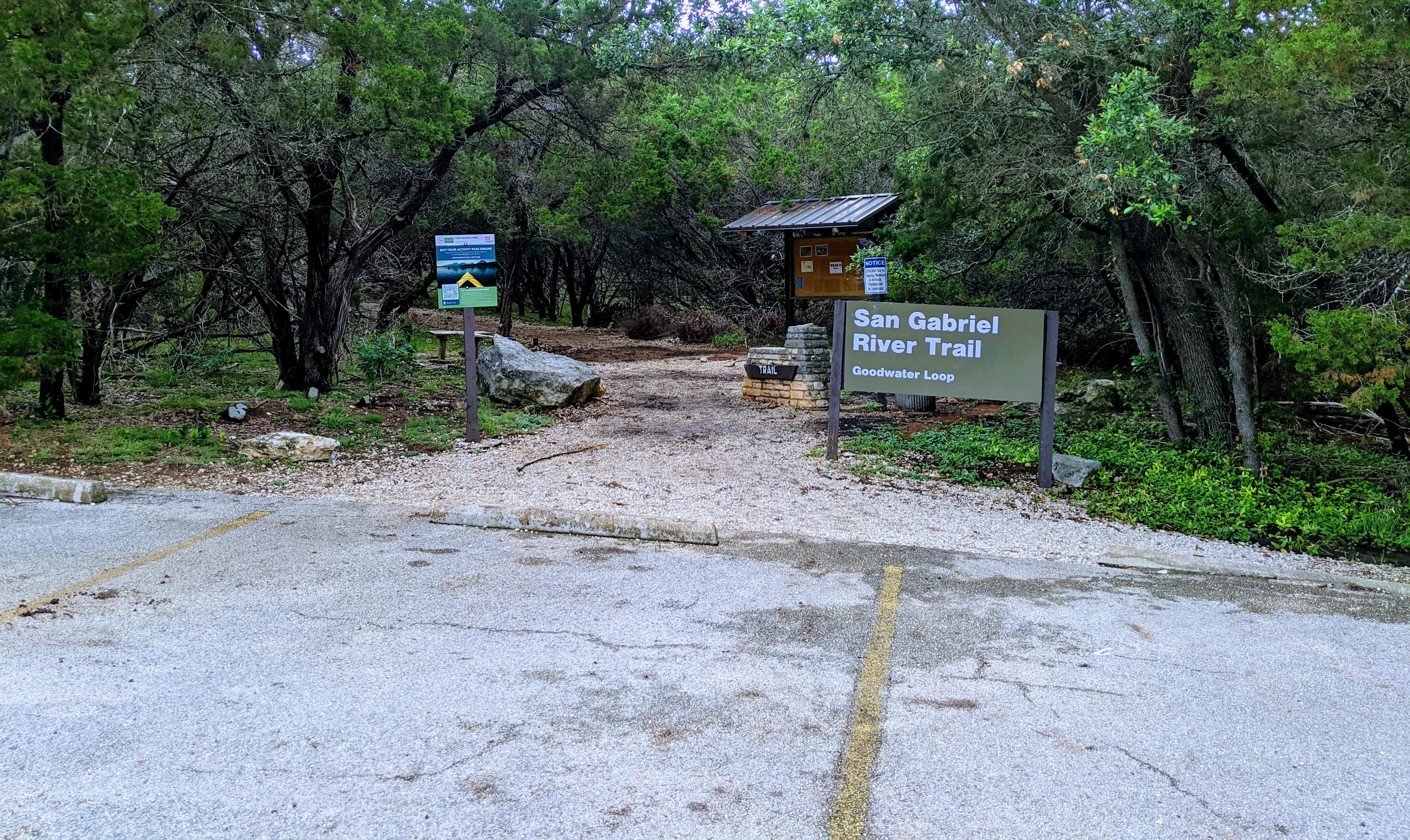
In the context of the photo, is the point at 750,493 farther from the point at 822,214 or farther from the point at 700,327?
the point at 700,327

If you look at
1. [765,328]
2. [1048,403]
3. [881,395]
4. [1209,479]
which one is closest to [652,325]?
[765,328]

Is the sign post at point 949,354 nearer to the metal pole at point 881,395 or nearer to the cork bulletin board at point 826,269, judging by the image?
the metal pole at point 881,395

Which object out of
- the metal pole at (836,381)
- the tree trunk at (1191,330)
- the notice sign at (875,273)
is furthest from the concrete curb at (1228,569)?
the notice sign at (875,273)

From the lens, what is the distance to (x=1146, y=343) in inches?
385

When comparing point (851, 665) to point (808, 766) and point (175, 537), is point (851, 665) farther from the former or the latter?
point (175, 537)

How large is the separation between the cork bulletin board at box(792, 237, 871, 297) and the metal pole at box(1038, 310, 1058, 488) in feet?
21.2

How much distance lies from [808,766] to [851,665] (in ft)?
3.31

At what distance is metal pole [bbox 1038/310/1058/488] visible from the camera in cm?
873

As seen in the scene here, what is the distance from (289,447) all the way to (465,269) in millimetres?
2492

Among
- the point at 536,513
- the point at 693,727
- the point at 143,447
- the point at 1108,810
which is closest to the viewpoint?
the point at 1108,810

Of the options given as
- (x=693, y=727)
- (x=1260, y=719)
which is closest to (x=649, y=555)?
(x=693, y=727)

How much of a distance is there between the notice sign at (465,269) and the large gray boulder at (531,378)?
272 centimetres

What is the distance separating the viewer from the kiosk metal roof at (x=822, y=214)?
1477cm

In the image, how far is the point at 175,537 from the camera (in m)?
6.36
